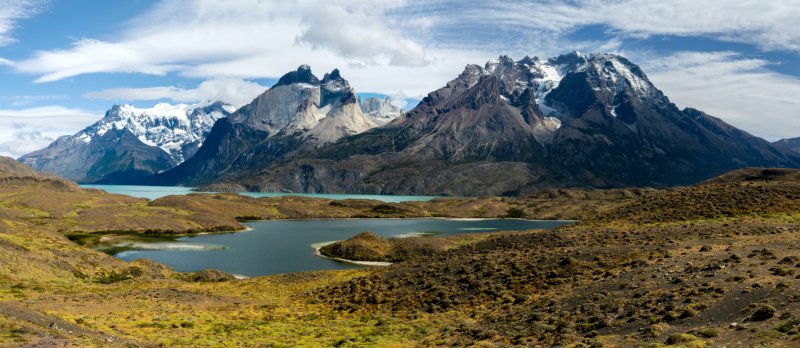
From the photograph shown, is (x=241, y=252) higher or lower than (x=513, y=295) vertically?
lower

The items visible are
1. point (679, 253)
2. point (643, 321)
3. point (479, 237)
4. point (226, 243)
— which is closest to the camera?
point (643, 321)

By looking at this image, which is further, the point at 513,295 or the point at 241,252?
the point at 241,252

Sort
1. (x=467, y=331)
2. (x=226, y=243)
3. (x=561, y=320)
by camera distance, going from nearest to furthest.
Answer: (x=561, y=320) → (x=467, y=331) → (x=226, y=243)

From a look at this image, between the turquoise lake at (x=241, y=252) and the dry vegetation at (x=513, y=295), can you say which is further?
the turquoise lake at (x=241, y=252)

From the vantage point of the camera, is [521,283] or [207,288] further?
[207,288]

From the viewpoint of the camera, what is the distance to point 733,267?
129 feet

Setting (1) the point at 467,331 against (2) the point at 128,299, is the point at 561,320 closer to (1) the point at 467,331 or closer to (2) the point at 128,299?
(1) the point at 467,331

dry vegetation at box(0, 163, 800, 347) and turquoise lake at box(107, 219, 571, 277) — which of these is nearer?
dry vegetation at box(0, 163, 800, 347)

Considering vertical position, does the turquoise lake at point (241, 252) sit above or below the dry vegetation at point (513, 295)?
below

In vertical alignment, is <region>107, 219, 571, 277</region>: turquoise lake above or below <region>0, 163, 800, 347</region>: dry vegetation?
below

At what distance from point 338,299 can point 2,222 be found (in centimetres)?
7982

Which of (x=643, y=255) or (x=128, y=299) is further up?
(x=643, y=255)

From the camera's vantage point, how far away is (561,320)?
1438 inches

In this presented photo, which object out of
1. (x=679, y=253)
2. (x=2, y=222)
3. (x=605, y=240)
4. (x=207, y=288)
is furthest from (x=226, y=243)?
(x=679, y=253)
